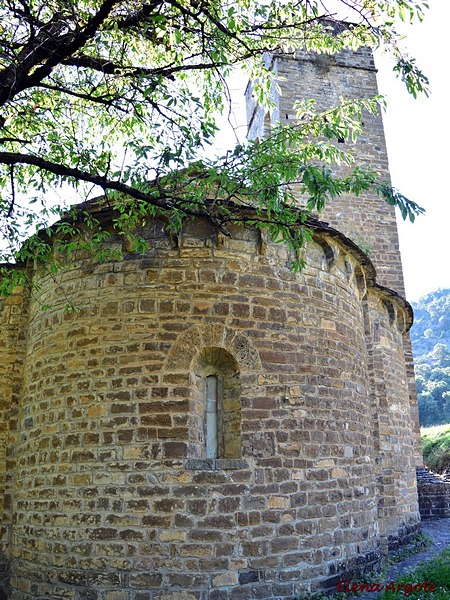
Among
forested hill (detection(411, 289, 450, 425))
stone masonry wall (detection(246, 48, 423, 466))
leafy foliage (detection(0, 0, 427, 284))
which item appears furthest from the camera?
forested hill (detection(411, 289, 450, 425))

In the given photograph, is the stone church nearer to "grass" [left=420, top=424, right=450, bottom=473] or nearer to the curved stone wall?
the curved stone wall

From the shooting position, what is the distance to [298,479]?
238 inches

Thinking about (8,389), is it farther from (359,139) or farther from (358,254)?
(359,139)

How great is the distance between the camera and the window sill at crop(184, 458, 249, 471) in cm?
568

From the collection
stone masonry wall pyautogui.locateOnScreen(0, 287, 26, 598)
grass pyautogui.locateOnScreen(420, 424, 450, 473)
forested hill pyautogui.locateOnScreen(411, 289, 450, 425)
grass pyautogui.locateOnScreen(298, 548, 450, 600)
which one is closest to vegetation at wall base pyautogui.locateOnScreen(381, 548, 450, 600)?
grass pyautogui.locateOnScreen(298, 548, 450, 600)

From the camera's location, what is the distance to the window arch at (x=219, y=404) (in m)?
6.02

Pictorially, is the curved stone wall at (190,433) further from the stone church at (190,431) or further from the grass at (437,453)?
the grass at (437,453)

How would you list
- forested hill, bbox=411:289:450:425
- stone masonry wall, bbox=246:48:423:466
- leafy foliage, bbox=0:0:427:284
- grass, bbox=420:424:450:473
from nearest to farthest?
1. leafy foliage, bbox=0:0:427:284
2. stone masonry wall, bbox=246:48:423:466
3. grass, bbox=420:424:450:473
4. forested hill, bbox=411:289:450:425

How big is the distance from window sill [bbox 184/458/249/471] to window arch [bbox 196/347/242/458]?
0.52ft

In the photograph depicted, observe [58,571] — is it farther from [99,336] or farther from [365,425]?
[365,425]

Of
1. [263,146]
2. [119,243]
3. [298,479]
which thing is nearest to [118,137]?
[119,243]

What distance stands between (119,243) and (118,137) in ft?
5.14

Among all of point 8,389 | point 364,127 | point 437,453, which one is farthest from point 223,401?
point 437,453

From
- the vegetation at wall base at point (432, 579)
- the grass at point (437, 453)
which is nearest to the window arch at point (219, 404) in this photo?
the vegetation at wall base at point (432, 579)
